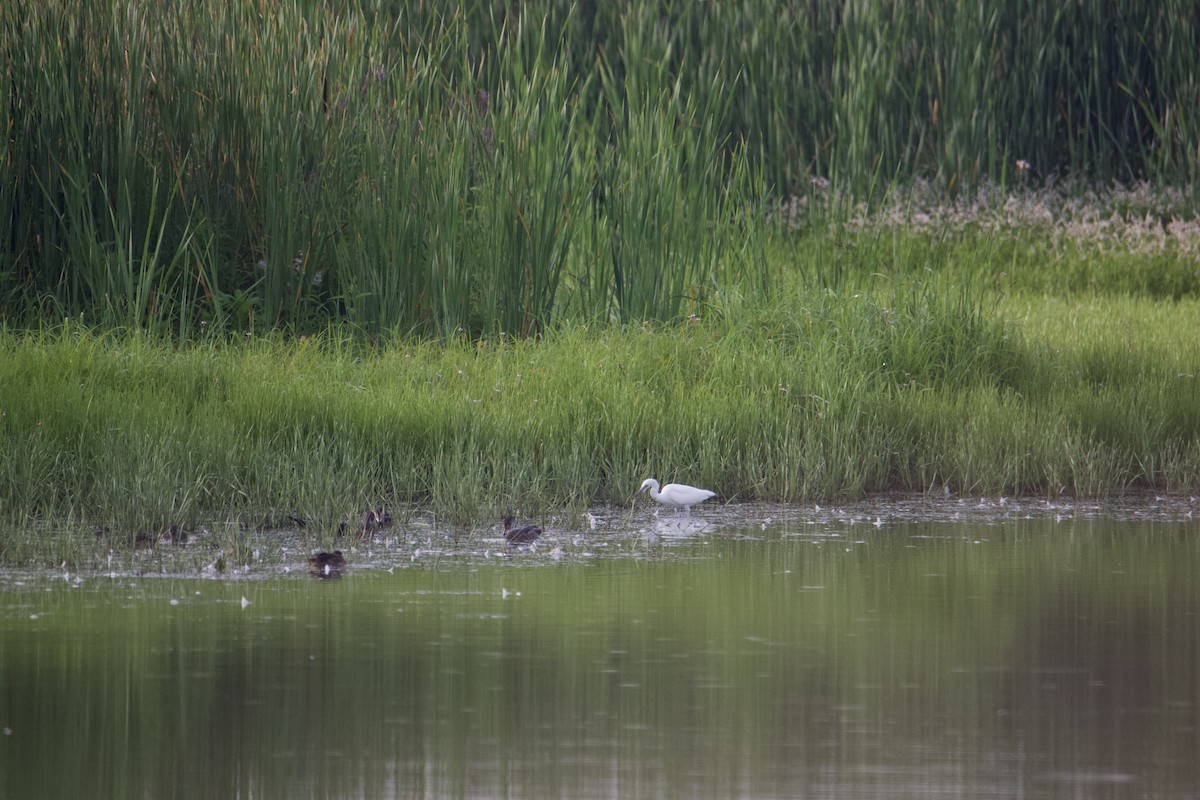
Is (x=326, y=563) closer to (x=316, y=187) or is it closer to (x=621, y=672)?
(x=621, y=672)

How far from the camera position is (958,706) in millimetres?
4617

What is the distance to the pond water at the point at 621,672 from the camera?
13.2 ft

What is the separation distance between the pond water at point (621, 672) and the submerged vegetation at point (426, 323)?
39.1 inches

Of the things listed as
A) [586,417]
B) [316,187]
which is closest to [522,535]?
[586,417]

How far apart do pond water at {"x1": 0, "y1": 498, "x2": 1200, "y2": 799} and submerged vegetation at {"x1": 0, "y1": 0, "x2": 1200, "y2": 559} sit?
3.25 feet

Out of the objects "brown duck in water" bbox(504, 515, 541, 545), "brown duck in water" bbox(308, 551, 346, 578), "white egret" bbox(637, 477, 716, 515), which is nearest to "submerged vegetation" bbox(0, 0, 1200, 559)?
"white egret" bbox(637, 477, 716, 515)

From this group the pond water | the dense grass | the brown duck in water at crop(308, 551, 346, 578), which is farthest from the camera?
the dense grass

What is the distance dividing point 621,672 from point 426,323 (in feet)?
18.4

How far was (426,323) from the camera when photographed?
10.3 m

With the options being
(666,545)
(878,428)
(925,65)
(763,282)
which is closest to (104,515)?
(666,545)

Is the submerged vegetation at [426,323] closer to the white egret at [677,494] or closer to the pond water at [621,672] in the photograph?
the white egret at [677,494]

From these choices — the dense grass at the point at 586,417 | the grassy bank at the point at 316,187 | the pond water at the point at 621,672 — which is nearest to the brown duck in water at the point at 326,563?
the pond water at the point at 621,672

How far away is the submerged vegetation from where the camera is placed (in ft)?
25.8

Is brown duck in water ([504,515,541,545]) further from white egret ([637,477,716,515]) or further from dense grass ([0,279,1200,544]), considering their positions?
white egret ([637,477,716,515])
